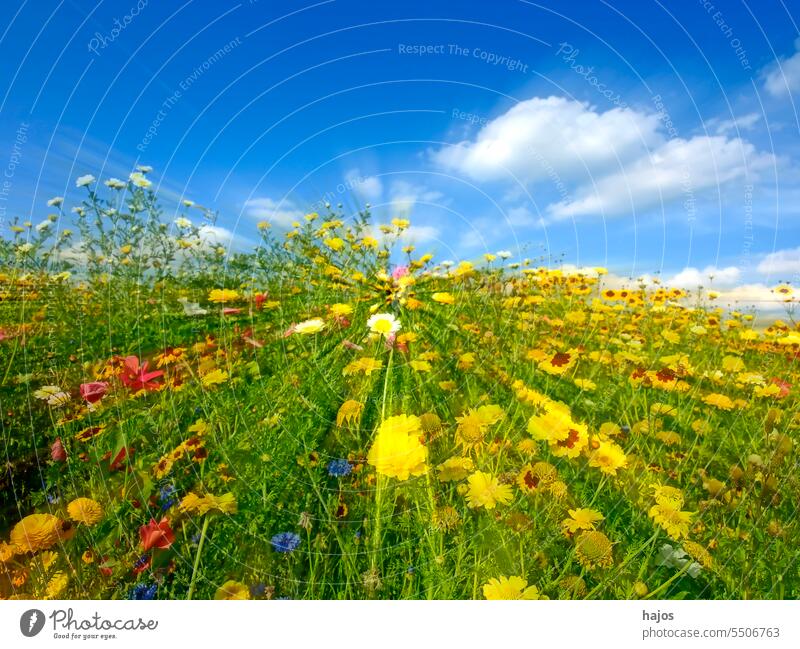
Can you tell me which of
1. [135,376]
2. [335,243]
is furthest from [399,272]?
[135,376]

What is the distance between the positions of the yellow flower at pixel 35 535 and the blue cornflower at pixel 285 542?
46cm

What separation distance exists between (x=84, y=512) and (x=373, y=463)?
0.65m

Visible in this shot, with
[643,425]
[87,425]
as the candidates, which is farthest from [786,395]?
[87,425]

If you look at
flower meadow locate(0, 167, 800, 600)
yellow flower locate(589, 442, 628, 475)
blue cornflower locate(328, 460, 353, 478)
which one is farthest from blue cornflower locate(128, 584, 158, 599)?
yellow flower locate(589, 442, 628, 475)

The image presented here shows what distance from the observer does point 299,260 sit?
2.64m

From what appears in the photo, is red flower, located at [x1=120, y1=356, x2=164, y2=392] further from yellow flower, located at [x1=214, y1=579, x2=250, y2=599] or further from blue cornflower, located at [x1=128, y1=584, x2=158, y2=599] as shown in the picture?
yellow flower, located at [x1=214, y1=579, x2=250, y2=599]

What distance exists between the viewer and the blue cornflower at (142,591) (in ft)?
3.08

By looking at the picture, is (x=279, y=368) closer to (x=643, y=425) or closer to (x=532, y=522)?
(x=532, y=522)

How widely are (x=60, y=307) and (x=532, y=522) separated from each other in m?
2.58

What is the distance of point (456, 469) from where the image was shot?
107 centimetres

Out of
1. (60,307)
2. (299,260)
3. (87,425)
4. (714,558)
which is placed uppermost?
(299,260)

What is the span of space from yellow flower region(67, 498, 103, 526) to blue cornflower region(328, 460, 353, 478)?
0.53 meters

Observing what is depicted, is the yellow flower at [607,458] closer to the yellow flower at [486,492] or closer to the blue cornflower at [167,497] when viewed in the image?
the yellow flower at [486,492]

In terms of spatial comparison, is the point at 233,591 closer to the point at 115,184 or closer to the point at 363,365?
the point at 363,365
